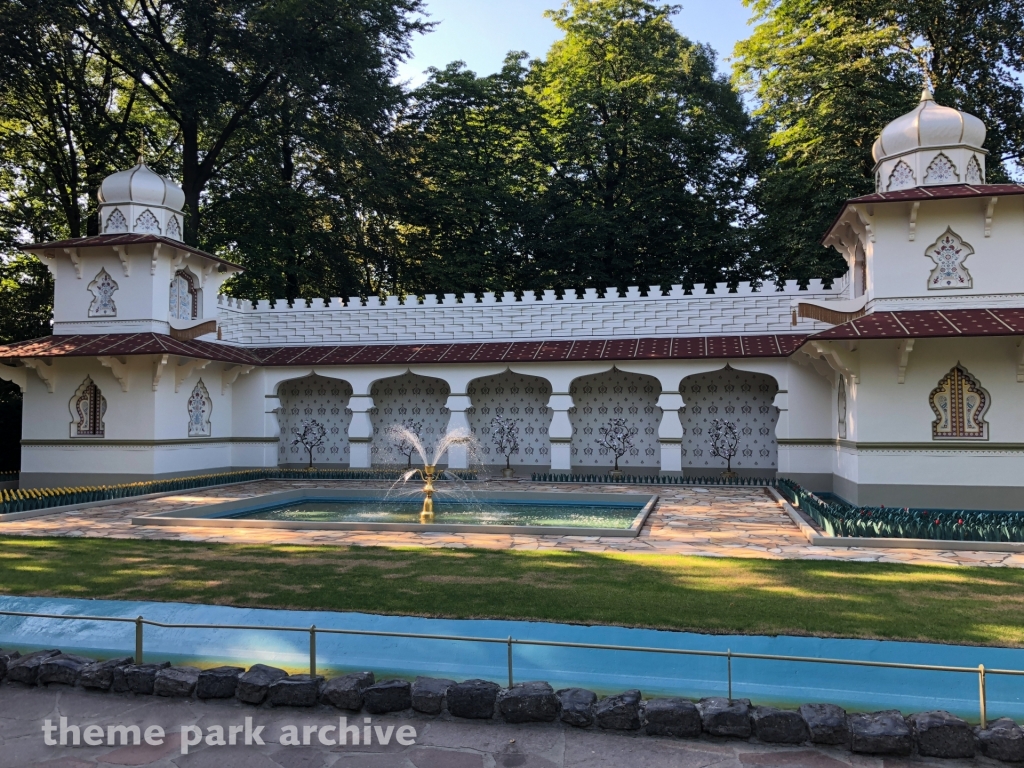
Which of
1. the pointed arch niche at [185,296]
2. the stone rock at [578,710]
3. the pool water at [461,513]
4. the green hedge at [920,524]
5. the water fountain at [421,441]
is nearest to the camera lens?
the stone rock at [578,710]

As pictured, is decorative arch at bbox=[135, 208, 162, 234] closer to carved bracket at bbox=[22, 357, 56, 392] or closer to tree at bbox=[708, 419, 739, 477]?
carved bracket at bbox=[22, 357, 56, 392]

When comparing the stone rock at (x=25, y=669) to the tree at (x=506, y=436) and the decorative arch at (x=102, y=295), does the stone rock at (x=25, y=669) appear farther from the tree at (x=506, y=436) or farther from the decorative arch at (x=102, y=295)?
the tree at (x=506, y=436)

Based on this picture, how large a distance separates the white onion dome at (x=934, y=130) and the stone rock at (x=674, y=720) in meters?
12.3

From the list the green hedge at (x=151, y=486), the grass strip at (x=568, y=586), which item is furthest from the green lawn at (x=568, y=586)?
the green hedge at (x=151, y=486)

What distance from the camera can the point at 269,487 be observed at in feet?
54.0

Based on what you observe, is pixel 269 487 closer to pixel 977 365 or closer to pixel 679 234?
pixel 977 365

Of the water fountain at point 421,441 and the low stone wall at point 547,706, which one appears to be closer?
the low stone wall at point 547,706

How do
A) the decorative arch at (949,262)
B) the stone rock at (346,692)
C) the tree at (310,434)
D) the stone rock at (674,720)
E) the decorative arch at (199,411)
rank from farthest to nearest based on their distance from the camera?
1. the tree at (310,434)
2. the decorative arch at (199,411)
3. the decorative arch at (949,262)
4. the stone rock at (346,692)
5. the stone rock at (674,720)

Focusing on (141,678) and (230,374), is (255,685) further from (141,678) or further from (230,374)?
(230,374)

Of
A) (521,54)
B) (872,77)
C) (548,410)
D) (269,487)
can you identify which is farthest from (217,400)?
(872,77)

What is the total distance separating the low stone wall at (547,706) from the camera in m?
4.00

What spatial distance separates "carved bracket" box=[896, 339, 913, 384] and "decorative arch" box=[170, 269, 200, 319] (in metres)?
14.9

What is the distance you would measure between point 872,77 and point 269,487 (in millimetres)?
19266

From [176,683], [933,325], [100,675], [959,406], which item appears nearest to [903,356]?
[933,325]
